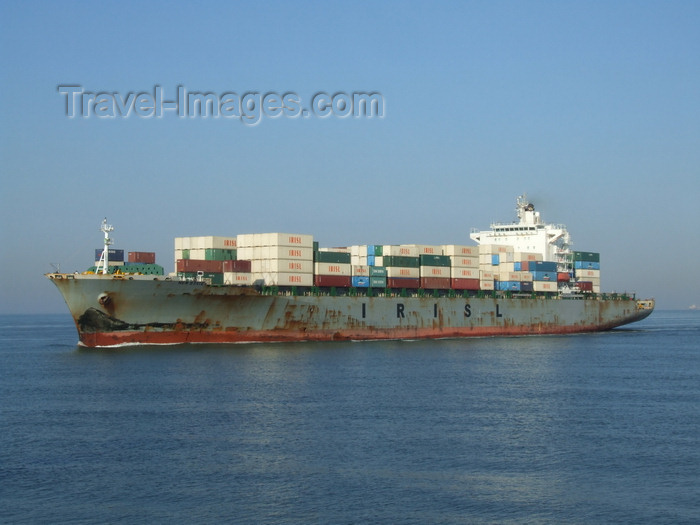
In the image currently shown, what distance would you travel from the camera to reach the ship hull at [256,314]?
51.2 metres

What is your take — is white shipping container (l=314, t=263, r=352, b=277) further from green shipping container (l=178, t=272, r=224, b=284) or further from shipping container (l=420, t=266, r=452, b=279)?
shipping container (l=420, t=266, r=452, b=279)

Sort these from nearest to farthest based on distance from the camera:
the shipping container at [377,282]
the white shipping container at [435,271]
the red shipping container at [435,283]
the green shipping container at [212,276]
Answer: the green shipping container at [212,276] → the shipping container at [377,282] → the red shipping container at [435,283] → the white shipping container at [435,271]

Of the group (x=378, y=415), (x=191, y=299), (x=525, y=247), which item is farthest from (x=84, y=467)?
(x=525, y=247)

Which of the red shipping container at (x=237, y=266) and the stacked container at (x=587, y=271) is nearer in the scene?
the red shipping container at (x=237, y=266)

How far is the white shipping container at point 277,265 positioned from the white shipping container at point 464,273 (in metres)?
17.5

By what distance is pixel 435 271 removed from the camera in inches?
2746

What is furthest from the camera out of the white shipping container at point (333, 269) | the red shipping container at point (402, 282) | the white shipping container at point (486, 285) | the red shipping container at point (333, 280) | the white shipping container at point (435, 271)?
the white shipping container at point (486, 285)

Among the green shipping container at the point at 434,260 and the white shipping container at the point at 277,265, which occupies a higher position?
the green shipping container at the point at 434,260

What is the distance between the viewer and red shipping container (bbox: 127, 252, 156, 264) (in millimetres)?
56500

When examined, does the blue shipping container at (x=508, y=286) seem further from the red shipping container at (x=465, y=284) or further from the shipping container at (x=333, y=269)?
the shipping container at (x=333, y=269)

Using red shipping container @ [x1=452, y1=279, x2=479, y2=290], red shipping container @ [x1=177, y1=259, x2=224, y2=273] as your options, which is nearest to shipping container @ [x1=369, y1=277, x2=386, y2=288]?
red shipping container @ [x1=452, y1=279, x2=479, y2=290]

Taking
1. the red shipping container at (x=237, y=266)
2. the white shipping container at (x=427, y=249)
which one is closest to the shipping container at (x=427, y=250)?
the white shipping container at (x=427, y=249)

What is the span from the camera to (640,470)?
2356 centimetres

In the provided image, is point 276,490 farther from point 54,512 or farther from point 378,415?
point 378,415
